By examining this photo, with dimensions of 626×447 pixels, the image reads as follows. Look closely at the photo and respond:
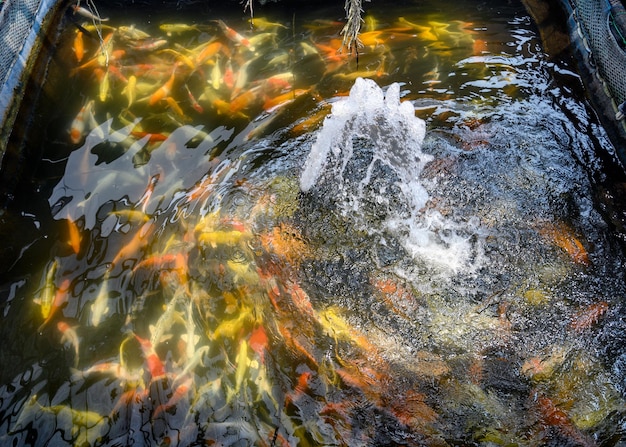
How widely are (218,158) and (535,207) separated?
10.2 feet

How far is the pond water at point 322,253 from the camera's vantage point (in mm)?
3178

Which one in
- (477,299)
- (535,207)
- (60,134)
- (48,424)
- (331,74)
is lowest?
(48,424)

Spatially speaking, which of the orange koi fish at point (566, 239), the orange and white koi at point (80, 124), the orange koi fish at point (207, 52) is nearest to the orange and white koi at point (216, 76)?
the orange koi fish at point (207, 52)

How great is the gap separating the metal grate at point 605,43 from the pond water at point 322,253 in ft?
1.02

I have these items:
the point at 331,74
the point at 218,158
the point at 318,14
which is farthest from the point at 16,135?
the point at 318,14

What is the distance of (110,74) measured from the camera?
5535 mm

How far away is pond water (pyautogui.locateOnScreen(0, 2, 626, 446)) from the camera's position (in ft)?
10.4

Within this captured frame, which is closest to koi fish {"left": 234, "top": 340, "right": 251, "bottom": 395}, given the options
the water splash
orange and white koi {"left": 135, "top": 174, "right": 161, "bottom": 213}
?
the water splash

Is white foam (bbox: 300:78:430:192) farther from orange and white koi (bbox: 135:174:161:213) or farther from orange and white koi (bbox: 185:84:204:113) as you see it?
orange and white koi (bbox: 135:174:161:213)

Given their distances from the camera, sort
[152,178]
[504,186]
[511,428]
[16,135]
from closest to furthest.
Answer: [511,428]
[504,186]
[152,178]
[16,135]

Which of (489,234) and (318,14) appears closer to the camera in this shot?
(489,234)

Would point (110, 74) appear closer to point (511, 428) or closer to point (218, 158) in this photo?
point (218, 158)

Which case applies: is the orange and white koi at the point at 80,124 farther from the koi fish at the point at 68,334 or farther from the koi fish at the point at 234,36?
the koi fish at the point at 68,334

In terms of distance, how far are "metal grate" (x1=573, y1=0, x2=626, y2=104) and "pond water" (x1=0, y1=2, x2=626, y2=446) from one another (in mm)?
310
